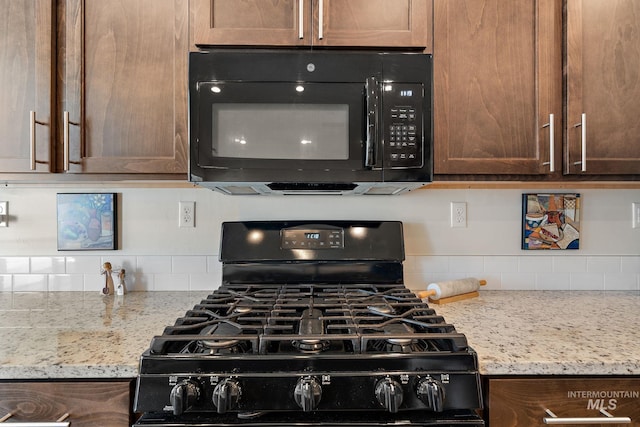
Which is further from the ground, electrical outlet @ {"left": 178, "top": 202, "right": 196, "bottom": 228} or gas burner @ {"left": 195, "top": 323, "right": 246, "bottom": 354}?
electrical outlet @ {"left": 178, "top": 202, "right": 196, "bottom": 228}

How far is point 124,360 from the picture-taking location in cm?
81

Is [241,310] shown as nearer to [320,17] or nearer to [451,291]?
[451,291]

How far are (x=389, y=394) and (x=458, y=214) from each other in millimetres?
966

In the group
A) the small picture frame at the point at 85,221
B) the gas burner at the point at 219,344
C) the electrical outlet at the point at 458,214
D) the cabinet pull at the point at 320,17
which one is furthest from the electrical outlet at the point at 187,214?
the electrical outlet at the point at 458,214

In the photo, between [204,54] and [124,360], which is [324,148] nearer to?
[204,54]

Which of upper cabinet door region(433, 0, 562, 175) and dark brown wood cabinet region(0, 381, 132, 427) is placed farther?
upper cabinet door region(433, 0, 562, 175)

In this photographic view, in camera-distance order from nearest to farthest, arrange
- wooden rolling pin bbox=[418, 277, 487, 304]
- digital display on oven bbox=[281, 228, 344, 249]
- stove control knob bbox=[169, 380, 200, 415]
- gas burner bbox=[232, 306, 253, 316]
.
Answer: stove control knob bbox=[169, 380, 200, 415], gas burner bbox=[232, 306, 253, 316], wooden rolling pin bbox=[418, 277, 487, 304], digital display on oven bbox=[281, 228, 344, 249]

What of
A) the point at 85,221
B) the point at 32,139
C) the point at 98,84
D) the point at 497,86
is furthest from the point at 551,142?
the point at 85,221

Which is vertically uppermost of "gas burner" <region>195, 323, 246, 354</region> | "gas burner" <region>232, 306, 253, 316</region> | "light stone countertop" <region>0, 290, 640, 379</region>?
"gas burner" <region>232, 306, 253, 316</region>

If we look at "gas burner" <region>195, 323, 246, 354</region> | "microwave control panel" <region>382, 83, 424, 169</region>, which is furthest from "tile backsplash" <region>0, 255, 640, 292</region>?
"gas burner" <region>195, 323, 246, 354</region>

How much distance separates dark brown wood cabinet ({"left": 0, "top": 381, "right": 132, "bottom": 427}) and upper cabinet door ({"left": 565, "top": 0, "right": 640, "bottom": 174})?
141cm

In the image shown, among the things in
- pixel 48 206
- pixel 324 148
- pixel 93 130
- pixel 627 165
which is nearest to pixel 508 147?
pixel 627 165

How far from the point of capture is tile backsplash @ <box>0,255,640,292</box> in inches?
58.1

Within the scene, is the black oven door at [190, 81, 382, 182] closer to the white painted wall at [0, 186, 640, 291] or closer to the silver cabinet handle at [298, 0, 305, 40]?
the silver cabinet handle at [298, 0, 305, 40]
